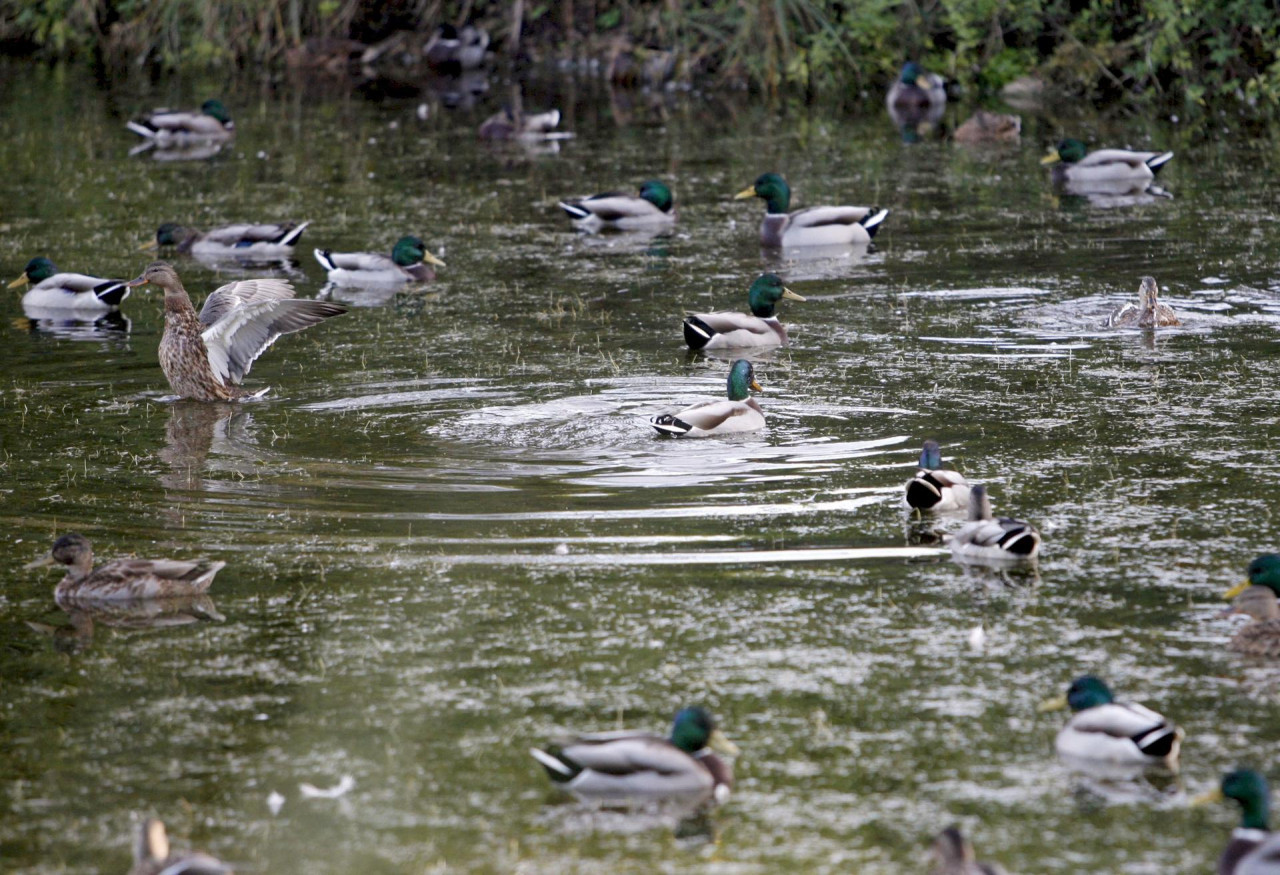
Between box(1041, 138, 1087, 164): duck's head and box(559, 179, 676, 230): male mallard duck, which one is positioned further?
box(1041, 138, 1087, 164): duck's head

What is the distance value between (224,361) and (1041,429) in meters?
5.37

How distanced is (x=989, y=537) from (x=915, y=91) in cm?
1838

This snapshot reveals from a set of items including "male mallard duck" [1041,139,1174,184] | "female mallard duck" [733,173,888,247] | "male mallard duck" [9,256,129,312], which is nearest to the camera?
"male mallard duck" [9,256,129,312]

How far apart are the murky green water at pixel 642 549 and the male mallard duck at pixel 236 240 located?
0.43m

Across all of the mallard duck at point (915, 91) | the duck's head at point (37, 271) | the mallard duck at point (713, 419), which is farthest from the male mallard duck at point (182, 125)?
the mallard duck at point (713, 419)

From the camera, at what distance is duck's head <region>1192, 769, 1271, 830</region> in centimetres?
530

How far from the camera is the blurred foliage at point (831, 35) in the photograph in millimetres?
24688

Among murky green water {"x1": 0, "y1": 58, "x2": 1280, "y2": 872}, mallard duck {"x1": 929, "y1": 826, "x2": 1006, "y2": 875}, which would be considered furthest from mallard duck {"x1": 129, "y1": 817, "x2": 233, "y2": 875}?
mallard duck {"x1": 929, "y1": 826, "x2": 1006, "y2": 875}

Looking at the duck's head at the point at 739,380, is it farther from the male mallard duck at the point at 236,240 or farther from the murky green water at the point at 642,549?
the male mallard duck at the point at 236,240

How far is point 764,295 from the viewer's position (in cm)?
1313

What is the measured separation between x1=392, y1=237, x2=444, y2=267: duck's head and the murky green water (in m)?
0.40

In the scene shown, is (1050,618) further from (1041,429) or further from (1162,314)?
(1162,314)

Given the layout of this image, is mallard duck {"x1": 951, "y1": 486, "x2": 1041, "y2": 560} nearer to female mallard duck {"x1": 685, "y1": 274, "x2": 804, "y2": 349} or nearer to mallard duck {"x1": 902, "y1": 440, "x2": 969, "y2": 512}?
mallard duck {"x1": 902, "y1": 440, "x2": 969, "y2": 512}

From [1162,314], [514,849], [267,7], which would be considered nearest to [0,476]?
[514,849]
